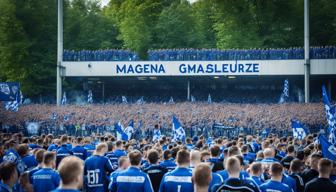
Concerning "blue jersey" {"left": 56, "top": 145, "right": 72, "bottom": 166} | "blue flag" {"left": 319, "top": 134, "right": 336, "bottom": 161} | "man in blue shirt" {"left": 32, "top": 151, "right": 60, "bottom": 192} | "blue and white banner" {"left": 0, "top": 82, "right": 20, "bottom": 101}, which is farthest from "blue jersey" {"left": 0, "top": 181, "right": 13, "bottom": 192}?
"blue and white banner" {"left": 0, "top": 82, "right": 20, "bottom": 101}

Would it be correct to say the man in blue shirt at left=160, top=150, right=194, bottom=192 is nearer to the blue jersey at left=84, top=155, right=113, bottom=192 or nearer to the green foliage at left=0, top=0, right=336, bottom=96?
the blue jersey at left=84, top=155, right=113, bottom=192

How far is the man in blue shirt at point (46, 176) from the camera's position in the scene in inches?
394

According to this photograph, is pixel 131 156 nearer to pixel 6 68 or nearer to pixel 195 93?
pixel 195 93

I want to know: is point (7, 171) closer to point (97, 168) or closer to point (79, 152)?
point (97, 168)

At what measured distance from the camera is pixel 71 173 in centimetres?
631

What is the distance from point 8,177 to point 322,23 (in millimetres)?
53394

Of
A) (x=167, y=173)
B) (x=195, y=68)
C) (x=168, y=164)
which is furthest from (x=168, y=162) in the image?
(x=195, y=68)

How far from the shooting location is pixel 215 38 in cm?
6247

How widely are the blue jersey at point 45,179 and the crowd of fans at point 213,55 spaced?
3633 cm

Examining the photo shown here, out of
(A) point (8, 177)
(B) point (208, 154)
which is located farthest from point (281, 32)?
(A) point (8, 177)

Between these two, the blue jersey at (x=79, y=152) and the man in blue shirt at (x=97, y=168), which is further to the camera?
the blue jersey at (x=79, y=152)

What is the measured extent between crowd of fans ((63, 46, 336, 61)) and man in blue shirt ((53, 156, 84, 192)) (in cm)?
3939

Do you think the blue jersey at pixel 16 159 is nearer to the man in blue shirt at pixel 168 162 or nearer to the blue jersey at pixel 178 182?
the man in blue shirt at pixel 168 162

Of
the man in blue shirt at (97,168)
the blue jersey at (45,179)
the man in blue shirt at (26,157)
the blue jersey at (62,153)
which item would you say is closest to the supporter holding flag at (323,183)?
the blue jersey at (45,179)
